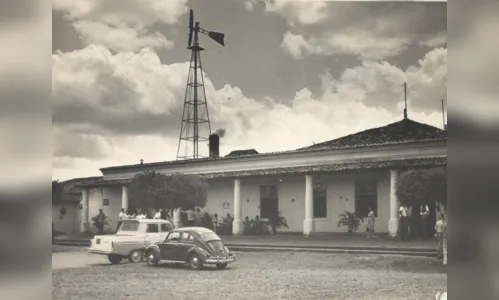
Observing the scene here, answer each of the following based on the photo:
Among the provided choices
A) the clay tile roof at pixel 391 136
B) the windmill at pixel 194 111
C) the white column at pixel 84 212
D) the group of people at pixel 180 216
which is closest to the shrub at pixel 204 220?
the group of people at pixel 180 216

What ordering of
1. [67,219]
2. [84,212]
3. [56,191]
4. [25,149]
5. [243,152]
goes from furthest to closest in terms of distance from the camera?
[243,152] → [84,212] → [67,219] → [56,191] → [25,149]

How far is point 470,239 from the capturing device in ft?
A: 15.6

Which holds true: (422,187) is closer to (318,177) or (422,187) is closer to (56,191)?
(318,177)

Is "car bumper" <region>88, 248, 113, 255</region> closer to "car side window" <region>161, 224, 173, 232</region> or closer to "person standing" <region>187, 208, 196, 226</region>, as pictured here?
"car side window" <region>161, 224, 173, 232</region>

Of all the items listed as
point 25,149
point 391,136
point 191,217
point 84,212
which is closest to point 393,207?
point 391,136

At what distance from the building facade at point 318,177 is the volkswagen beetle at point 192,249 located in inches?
8.4

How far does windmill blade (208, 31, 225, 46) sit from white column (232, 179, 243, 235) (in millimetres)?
1169

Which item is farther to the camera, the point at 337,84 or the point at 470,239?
the point at 337,84

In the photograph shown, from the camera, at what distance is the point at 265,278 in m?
5.26

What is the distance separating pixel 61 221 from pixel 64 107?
87cm

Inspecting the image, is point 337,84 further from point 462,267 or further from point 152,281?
point 152,281

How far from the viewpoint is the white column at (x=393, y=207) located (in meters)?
5.38

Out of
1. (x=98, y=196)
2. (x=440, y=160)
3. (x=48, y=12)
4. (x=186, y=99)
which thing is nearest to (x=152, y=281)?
(x=98, y=196)

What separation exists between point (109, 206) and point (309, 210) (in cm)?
165
